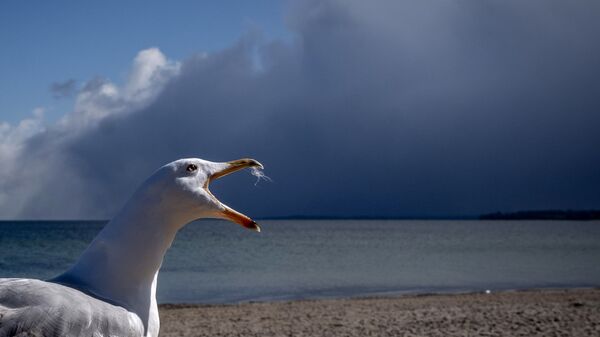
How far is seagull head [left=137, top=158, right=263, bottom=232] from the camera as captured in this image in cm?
322

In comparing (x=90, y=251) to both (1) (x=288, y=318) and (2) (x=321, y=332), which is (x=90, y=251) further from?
(1) (x=288, y=318)

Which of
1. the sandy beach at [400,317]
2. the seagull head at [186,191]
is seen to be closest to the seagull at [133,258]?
the seagull head at [186,191]

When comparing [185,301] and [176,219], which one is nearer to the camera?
[176,219]

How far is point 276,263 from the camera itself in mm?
37312

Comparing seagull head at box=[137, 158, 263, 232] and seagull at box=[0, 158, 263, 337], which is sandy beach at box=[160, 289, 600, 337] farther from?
seagull at box=[0, 158, 263, 337]

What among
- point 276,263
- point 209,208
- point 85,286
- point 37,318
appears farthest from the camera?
point 276,263

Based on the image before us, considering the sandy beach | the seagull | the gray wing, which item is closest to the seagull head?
the seagull

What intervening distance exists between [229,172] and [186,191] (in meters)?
0.46

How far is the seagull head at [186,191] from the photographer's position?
3.22m

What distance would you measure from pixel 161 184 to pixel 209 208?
0.28 metres

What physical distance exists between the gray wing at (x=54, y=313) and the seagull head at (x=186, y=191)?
53 centimetres

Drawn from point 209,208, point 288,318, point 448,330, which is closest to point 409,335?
point 448,330

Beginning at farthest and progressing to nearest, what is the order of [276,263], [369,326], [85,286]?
[276,263] → [369,326] → [85,286]

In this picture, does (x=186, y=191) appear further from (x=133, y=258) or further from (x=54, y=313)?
(x=54, y=313)
